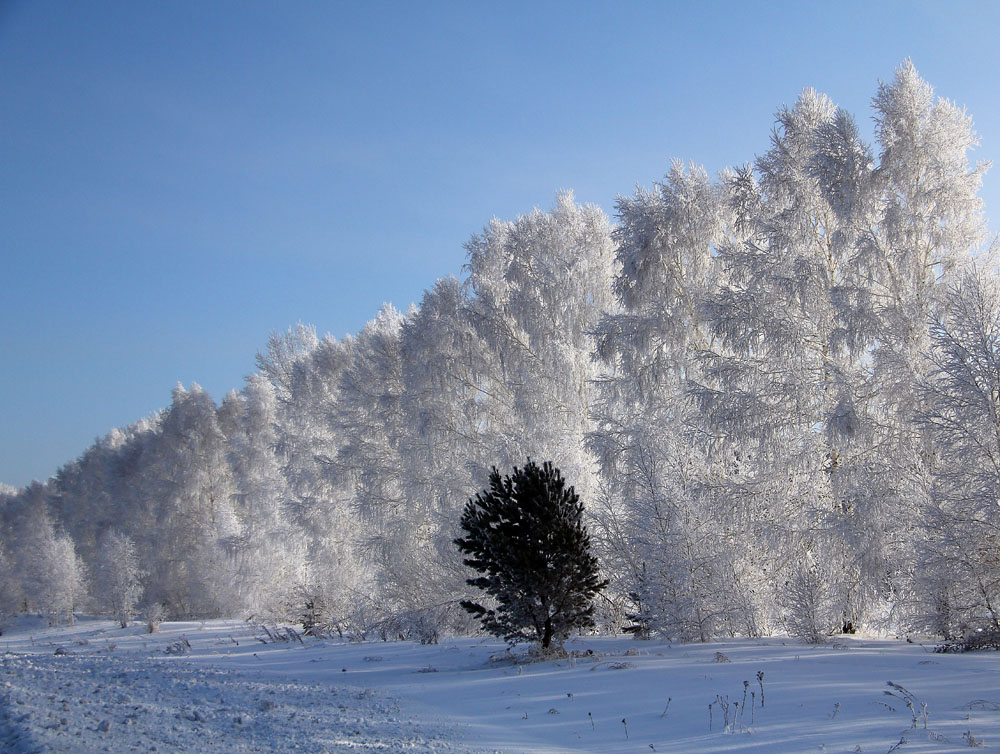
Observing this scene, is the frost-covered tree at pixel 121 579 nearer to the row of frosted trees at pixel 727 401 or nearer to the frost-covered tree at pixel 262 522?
the frost-covered tree at pixel 262 522

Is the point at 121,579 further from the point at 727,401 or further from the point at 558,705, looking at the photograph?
the point at 558,705

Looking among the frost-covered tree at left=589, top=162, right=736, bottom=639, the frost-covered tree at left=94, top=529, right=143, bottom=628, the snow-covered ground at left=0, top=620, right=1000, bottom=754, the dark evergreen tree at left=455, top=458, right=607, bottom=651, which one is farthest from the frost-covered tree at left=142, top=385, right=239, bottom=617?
the dark evergreen tree at left=455, top=458, right=607, bottom=651

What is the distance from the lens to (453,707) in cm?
762

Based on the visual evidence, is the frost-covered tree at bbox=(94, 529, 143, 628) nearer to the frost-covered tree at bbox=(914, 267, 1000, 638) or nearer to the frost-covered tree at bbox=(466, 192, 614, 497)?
the frost-covered tree at bbox=(466, 192, 614, 497)

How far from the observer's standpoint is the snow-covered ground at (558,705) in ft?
17.3

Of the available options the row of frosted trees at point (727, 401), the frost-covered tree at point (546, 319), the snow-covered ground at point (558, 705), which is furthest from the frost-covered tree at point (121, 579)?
the snow-covered ground at point (558, 705)

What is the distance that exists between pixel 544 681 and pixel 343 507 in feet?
59.5

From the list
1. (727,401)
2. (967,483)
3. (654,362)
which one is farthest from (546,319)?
(967,483)

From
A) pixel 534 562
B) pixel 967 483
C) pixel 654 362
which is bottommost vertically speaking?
pixel 534 562

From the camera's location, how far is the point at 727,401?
13.8 m

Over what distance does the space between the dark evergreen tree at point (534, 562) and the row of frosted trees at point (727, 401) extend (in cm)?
196

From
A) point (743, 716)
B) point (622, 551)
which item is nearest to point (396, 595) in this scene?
point (622, 551)

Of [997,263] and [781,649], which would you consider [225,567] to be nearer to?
[781,649]

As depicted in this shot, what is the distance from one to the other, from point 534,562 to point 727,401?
5549mm
